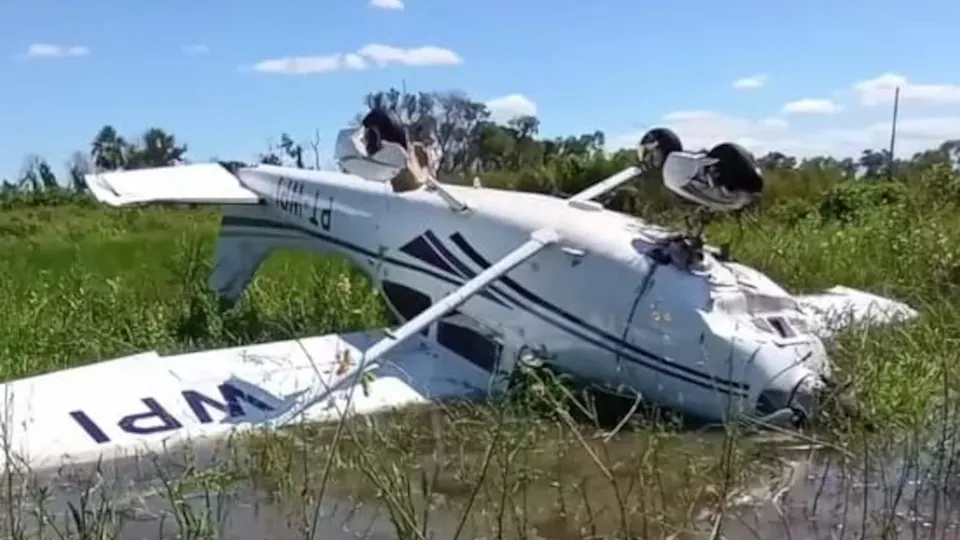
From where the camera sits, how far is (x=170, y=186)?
12.3 m

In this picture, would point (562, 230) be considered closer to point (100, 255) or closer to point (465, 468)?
point (465, 468)

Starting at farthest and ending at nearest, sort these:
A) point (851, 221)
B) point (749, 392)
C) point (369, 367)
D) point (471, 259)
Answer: point (851, 221), point (471, 259), point (369, 367), point (749, 392)

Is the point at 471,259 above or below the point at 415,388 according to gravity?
above

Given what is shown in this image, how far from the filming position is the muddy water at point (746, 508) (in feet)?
18.8

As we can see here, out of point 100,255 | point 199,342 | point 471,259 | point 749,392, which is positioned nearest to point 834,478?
point 749,392

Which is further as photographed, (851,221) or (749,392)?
(851,221)

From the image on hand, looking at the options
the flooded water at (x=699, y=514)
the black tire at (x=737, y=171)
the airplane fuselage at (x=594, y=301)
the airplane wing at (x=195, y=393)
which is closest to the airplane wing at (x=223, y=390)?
the airplane wing at (x=195, y=393)

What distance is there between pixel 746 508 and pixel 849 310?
337 cm

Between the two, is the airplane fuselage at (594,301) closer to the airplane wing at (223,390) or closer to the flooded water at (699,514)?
the airplane wing at (223,390)

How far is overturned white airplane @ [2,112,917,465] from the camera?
7.70m

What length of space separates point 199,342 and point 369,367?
3.04 m

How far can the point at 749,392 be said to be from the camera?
7.67 meters

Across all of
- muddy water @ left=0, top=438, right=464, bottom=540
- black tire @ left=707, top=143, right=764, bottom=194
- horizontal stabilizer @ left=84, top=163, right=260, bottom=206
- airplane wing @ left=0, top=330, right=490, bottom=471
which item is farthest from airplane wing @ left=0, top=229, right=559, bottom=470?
horizontal stabilizer @ left=84, top=163, right=260, bottom=206

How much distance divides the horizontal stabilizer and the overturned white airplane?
2.26 m
